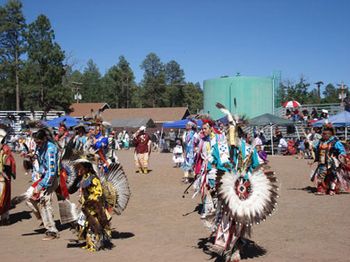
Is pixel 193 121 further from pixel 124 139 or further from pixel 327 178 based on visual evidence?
pixel 124 139

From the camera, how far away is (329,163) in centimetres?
1002

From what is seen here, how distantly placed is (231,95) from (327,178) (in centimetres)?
2474

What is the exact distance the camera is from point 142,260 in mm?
5312

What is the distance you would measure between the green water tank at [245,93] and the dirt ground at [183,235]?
24.4 m

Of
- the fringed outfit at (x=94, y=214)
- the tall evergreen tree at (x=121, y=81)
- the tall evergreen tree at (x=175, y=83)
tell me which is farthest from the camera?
the tall evergreen tree at (x=175, y=83)

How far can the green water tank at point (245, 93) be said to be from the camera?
113 feet

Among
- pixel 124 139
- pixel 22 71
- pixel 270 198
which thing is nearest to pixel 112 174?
pixel 270 198

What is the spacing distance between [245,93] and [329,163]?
2480 centimetres

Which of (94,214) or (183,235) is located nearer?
(94,214)

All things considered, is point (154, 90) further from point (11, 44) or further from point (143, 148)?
point (143, 148)

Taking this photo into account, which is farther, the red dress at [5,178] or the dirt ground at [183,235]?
the red dress at [5,178]

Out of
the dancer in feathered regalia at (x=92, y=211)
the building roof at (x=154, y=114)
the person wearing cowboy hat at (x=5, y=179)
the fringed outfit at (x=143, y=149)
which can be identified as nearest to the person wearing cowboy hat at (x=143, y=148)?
the fringed outfit at (x=143, y=149)

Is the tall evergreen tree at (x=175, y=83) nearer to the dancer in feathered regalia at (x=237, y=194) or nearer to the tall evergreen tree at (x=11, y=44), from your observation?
the tall evergreen tree at (x=11, y=44)

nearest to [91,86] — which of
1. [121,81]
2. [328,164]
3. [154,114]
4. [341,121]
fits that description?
[121,81]
